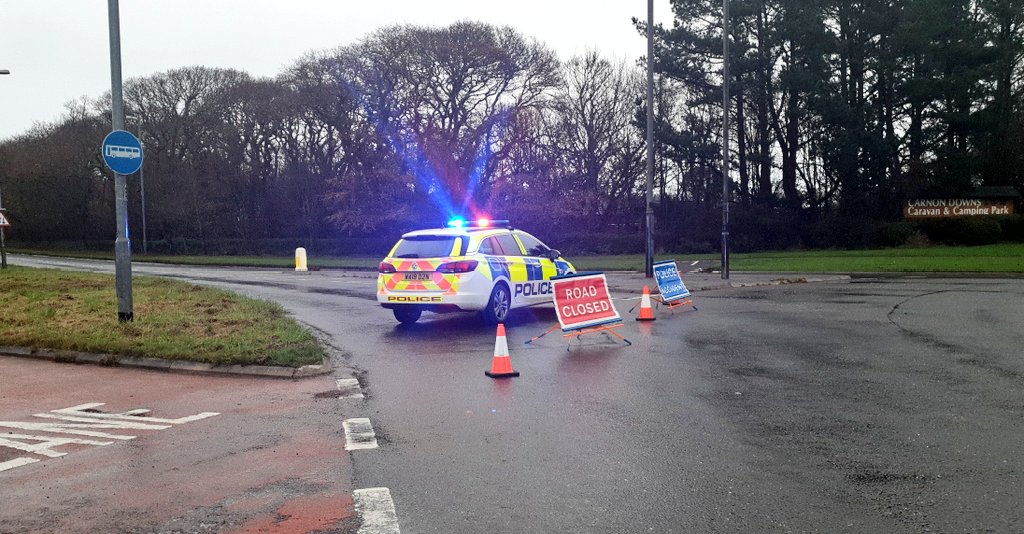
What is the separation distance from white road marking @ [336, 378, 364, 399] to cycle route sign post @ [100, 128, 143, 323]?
4935 millimetres

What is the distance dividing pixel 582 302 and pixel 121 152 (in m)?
6.75

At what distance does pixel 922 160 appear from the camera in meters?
40.9

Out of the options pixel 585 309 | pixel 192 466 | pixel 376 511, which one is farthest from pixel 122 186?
pixel 376 511

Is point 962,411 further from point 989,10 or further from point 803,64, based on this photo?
point 989,10

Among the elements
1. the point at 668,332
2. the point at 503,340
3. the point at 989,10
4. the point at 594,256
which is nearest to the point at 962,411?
the point at 503,340

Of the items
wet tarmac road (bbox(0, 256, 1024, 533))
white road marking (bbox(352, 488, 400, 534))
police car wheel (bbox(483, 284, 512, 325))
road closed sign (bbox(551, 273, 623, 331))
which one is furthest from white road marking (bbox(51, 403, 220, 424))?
police car wheel (bbox(483, 284, 512, 325))

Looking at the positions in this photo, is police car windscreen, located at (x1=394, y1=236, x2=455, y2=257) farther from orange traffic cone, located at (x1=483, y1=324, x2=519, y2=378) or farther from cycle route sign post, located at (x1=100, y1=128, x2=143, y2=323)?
orange traffic cone, located at (x1=483, y1=324, x2=519, y2=378)

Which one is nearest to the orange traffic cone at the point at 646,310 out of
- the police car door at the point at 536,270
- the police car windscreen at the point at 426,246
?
the police car door at the point at 536,270

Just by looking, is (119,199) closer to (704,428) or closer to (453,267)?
(453,267)

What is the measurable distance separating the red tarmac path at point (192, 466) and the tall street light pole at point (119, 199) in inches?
136

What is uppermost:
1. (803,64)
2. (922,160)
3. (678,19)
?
(678,19)

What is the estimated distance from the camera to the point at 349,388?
8.27 m

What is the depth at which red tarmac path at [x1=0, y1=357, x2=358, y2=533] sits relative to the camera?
14.8ft

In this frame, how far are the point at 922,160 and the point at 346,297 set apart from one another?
33.0 m
